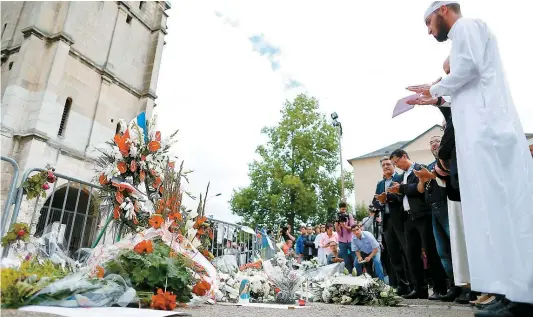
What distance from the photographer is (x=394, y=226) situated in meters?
5.14

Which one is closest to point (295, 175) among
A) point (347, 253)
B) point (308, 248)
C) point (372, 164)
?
point (372, 164)

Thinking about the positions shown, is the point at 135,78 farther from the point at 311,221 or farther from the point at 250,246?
the point at 311,221

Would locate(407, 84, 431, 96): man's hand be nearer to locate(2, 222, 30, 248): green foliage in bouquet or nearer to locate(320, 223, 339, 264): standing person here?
locate(2, 222, 30, 248): green foliage in bouquet

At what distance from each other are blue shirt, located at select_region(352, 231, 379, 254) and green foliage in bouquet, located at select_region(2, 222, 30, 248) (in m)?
5.91

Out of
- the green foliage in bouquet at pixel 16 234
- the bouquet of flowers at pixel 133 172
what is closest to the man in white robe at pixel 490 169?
the bouquet of flowers at pixel 133 172

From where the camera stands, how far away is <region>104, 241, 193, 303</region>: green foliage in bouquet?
2736 millimetres

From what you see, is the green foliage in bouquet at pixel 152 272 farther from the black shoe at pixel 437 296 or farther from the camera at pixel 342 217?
the camera at pixel 342 217

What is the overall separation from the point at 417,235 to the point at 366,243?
90.8 inches

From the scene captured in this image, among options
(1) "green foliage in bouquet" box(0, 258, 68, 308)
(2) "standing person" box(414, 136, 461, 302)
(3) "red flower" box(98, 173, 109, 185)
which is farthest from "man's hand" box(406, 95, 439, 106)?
(3) "red flower" box(98, 173, 109, 185)

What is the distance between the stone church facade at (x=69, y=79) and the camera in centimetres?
1345

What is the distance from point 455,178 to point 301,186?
21.2 m

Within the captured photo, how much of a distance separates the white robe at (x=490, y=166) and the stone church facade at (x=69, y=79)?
11.9 metres

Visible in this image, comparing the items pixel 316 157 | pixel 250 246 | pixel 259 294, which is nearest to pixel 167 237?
pixel 259 294

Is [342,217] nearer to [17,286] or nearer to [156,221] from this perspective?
[156,221]
